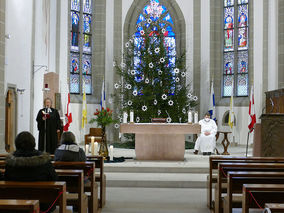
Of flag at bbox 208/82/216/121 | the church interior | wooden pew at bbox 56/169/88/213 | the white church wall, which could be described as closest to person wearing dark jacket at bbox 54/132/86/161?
wooden pew at bbox 56/169/88/213

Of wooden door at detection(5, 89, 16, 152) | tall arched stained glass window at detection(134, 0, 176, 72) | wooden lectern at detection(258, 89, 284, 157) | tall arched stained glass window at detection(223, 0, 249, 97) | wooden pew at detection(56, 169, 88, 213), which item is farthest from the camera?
tall arched stained glass window at detection(134, 0, 176, 72)

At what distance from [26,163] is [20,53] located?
7298 millimetres

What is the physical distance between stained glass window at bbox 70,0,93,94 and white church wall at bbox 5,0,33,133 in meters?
4.72

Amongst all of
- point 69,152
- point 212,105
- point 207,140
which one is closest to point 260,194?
point 69,152

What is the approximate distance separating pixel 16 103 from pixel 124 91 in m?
5.55

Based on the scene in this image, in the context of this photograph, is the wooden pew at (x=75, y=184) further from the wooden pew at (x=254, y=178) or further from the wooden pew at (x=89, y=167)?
the wooden pew at (x=254, y=178)

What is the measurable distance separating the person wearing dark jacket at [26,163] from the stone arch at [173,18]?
13.2 meters

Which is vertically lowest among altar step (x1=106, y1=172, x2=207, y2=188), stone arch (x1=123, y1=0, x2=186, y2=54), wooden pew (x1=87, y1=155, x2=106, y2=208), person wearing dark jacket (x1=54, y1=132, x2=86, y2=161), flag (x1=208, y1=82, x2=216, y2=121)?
altar step (x1=106, y1=172, x2=207, y2=188)

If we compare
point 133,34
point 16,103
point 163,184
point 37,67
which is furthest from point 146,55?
point 163,184

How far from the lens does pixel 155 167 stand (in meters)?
8.97

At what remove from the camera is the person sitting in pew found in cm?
383

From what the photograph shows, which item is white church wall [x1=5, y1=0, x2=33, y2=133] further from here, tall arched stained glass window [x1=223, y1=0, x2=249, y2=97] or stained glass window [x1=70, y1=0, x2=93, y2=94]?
tall arched stained glass window [x1=223, y1=0, x2=249, y2=97]

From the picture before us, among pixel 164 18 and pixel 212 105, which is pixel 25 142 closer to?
pixel 212 105

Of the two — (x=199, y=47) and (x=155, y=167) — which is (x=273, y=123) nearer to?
(x=155, y=167)
